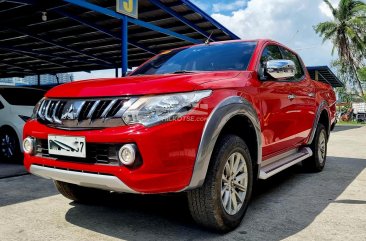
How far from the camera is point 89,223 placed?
298cm

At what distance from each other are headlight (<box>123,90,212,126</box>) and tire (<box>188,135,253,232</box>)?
46 centimetres

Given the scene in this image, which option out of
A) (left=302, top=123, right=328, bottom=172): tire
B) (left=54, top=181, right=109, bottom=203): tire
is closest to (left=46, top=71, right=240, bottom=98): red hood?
(left=54, top=181, right=109, bottom=203): tire

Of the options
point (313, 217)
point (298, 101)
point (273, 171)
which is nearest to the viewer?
point (313, 217)

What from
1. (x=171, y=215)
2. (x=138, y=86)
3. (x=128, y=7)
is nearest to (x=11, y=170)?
(x=171, y=215)

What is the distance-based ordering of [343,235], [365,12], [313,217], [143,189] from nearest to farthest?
[143,189] < [343,235] < [313,217] < [365,12]

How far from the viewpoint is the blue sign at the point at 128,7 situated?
30.1 feet

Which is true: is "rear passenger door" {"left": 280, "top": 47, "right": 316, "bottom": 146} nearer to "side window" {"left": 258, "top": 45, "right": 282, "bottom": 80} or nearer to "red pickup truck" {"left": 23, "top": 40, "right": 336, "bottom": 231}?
"side window" {"left": 258, "top": 45, "right": 282, "bottom": 80}

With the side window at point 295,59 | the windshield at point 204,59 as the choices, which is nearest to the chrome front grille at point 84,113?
the windshield at point 204,59

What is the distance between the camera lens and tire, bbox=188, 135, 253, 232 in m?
2.55

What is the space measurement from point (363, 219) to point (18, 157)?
518 centimetres

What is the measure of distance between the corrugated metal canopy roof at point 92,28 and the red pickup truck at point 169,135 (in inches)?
259

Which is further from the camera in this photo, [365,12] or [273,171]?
[365,12]

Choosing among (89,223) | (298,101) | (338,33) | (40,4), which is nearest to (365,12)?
(338,33)

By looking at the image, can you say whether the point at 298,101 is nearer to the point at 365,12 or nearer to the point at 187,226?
the point at 187,226
